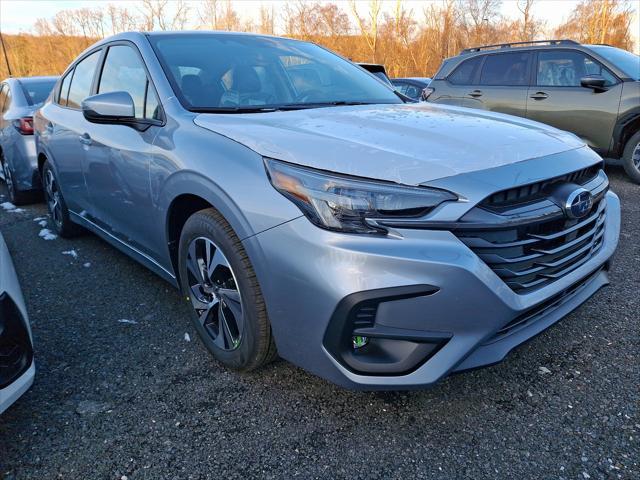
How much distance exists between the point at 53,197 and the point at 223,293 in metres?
2.97

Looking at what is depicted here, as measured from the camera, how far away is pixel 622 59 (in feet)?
19.8

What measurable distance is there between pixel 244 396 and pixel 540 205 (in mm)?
1458

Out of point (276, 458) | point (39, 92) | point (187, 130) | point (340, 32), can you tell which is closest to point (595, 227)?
point (276, 458)

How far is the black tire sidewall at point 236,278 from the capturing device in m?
1.88

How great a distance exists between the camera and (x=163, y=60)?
252cm

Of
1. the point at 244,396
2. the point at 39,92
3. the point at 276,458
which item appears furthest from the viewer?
the point at 39,92

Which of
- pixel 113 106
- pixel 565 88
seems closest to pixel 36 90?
pixel 113 106

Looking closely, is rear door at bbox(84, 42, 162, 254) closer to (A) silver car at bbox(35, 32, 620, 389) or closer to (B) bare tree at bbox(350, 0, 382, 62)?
(A) silver car at bbox(35, 32, 620, 389)

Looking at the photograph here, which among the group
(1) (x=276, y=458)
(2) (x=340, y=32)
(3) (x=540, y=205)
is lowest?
(1) (x=276, y=458)

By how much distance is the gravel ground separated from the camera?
168cm

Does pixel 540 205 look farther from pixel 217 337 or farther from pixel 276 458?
pixel 217 337

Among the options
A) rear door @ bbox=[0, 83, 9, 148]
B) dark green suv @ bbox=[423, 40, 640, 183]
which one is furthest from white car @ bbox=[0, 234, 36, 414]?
dark green suv @ bbox=[423, 40, 640, 183]

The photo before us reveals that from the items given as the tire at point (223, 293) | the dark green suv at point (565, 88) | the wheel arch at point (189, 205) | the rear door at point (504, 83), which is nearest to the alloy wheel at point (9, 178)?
the wheel arch at point (189, 205)

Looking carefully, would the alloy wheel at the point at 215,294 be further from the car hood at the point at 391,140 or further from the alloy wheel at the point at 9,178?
the alloy wheel at the point at 9,178
